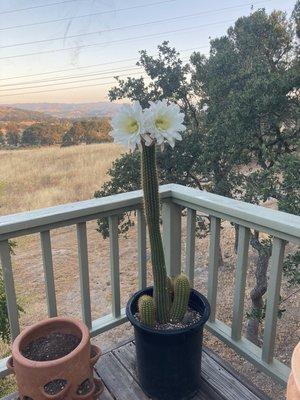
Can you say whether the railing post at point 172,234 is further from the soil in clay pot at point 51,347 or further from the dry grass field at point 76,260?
the soil in clay pot at point 51,347

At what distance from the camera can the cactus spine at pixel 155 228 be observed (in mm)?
1262

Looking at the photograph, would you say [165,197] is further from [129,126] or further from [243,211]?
[129,126]

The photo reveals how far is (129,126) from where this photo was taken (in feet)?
3.91

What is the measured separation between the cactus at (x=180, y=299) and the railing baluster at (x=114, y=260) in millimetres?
386

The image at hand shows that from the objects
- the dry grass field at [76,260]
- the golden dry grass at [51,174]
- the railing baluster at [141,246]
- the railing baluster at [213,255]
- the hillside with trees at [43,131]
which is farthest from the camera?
the hillside with trees at [43,131]

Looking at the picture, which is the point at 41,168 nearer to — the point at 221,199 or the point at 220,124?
the point at 220,124

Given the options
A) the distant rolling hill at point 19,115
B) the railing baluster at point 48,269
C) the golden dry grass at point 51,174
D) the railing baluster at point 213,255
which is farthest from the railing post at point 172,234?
the distant rolling hill at point 19,115

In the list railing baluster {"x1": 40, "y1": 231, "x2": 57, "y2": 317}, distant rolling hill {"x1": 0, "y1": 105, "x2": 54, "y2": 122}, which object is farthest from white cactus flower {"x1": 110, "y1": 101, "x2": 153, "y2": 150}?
distant rolling hill {"x1": 0, "y1": 105, "x2": 54, "y2": 122}

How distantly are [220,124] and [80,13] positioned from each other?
3700 mm

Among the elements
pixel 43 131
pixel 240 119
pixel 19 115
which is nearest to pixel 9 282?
pixel 240 119

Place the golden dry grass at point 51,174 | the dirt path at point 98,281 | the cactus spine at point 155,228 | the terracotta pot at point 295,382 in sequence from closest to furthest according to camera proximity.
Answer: the terracotta pot at point 295,382 → the cactus spine at point 155,228 → the dirt path at point 98,281 → the golden dry grass at point 51,174

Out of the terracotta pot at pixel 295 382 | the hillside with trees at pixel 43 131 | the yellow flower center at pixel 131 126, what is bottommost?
the hillside with trees at pixel 43 131

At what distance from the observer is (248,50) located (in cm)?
759

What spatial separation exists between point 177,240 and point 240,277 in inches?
17.5
